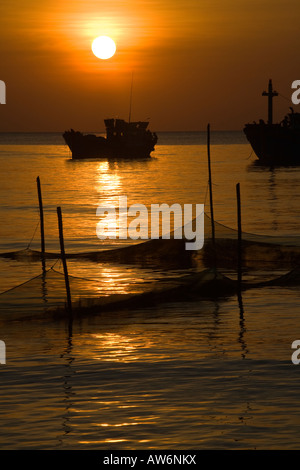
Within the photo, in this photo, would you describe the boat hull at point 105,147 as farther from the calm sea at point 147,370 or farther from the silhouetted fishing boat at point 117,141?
the calm sea at point 147,370

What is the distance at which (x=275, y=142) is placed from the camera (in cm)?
8519

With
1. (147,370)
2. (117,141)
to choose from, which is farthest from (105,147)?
(147,370)

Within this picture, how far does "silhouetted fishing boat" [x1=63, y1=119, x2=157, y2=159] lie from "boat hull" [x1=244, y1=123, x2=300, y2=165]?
2676cm

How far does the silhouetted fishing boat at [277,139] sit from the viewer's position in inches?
3162

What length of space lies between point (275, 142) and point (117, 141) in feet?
115

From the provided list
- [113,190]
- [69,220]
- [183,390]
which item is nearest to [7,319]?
[183,390]

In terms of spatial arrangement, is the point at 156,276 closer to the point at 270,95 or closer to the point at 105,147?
the point at 270,95

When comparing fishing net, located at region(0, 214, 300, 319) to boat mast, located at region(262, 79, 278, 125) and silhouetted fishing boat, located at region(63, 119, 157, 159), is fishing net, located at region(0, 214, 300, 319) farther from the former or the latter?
silhouetted fishing boat, located at region(63, 119, 157, 159)

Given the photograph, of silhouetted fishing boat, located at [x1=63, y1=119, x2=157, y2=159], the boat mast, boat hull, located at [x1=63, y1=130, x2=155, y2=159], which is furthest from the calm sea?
boat hull, located at [x1=63, y1=130, x2=155, y2=159]

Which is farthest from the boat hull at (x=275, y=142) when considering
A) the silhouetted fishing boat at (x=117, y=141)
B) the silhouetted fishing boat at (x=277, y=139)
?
the silhouetted fishing boat at (x=117, y=141)

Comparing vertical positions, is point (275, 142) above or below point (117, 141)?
below

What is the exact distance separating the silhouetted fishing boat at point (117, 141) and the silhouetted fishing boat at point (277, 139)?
2619 cm
